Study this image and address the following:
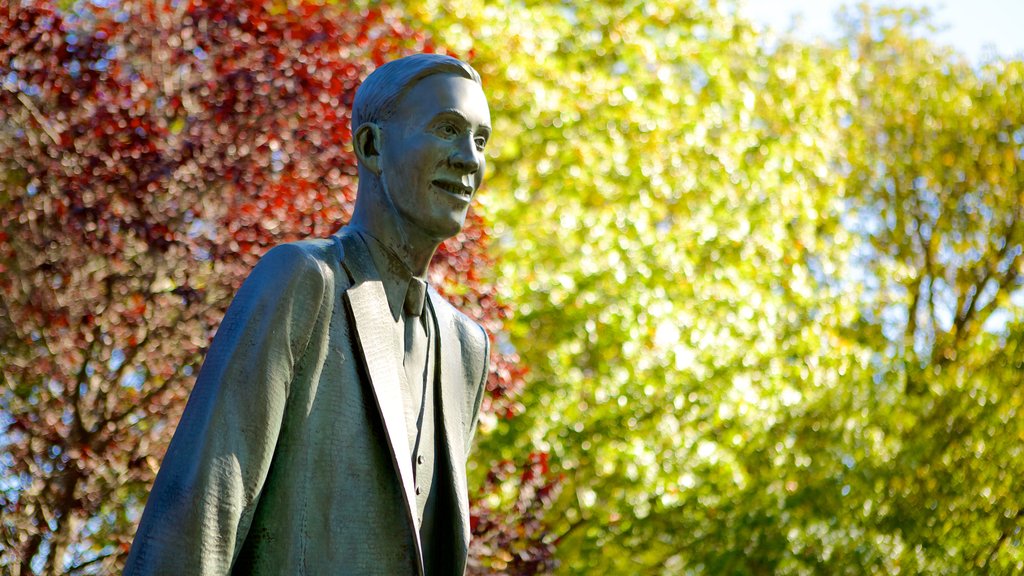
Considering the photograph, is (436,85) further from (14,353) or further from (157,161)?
(14,353)

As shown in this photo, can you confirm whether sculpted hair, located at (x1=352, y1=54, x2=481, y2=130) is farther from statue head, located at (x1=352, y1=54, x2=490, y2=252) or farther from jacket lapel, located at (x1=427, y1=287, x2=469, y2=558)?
jacket lapel, located at (x1=427, y1=287, x2=469, y2=558)

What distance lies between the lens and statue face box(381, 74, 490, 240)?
3.23 metres

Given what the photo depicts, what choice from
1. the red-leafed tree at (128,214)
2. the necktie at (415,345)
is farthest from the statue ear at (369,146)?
the red-leafed tree at (128,214)

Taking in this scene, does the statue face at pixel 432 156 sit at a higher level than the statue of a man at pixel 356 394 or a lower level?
higher

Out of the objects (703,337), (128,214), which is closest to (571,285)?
(703,337)

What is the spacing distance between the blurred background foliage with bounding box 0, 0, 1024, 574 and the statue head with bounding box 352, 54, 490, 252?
5.87m

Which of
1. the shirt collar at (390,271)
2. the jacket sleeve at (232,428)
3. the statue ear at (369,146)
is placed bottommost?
the jacket sleeve at (232,428)

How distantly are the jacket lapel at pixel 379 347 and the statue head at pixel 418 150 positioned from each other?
0.38 feet

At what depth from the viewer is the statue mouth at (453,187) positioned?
3.24m

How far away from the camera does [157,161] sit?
9109mm

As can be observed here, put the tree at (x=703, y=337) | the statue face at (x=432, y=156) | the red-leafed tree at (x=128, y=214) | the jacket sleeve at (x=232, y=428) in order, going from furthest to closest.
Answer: the tree at (x=703, y=337) < the red-leafed tree at (x=128, y=214) < the statue face at (x=432, y=156) < the jacket sleeve at (x=232, y=428)

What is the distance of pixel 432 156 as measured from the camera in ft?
10.6

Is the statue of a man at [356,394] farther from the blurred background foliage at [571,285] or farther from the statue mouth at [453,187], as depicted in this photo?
the blurred background foliage at [571,285]

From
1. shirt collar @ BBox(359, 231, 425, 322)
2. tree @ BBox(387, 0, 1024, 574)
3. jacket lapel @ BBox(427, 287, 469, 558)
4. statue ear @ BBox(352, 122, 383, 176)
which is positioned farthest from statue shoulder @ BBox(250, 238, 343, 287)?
tree @ BBox(387, 0, 1024, 574)
